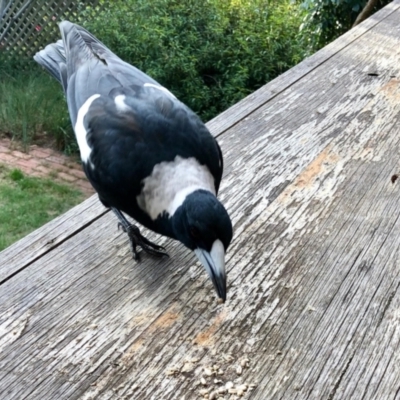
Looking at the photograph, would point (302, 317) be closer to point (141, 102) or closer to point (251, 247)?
point (251, 247)

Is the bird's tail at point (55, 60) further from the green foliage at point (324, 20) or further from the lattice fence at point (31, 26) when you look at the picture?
the lattice fence at point (31, 26)

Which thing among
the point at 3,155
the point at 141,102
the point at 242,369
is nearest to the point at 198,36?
the point at 3,155

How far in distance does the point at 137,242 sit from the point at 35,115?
388 cm

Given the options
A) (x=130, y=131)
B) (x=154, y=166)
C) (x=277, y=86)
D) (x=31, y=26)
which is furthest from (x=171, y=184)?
(x=31, y=26)

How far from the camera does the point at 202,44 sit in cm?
502

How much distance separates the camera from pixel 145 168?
5.21 feet

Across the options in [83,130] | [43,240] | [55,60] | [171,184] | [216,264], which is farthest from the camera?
[55,60]

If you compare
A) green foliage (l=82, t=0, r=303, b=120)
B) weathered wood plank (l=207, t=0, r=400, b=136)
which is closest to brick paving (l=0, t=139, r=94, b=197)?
green foliage (l=82, t=0, r=303, b=120)

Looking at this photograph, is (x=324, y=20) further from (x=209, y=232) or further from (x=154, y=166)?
(x=209, y=232)

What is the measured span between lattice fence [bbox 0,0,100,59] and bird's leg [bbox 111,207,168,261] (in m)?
5.20

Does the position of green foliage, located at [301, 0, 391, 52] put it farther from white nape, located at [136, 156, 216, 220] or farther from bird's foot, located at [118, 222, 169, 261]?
bird's foot, located at [118, 222, 169, 261]

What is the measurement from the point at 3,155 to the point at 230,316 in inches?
157

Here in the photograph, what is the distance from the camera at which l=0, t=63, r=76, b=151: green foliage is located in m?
4.98

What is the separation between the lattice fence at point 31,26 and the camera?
6.39m
